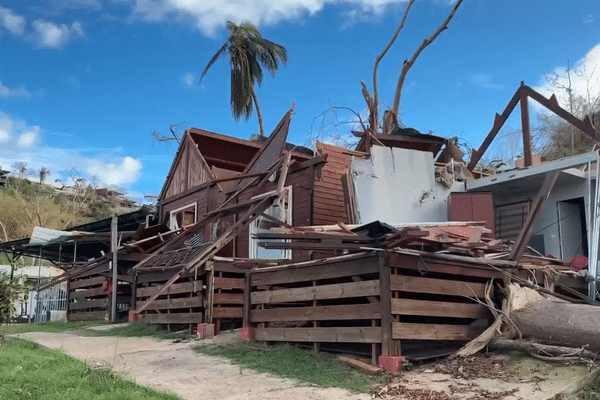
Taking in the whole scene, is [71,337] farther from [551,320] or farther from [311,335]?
[551,320]

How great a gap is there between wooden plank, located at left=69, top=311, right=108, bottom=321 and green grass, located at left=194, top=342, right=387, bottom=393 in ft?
23.8

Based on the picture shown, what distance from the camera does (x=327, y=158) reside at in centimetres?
1279

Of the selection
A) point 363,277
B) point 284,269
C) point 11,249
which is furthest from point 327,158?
point 11,249

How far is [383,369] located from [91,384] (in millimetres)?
3404

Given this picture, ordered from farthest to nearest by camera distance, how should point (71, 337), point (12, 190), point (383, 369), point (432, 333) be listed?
1. point (12, 190)
2. point (71, 337)
3. point (432, 333)
4. point (383, 369)

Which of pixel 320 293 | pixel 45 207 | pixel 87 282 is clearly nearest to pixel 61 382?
pixel 320 293

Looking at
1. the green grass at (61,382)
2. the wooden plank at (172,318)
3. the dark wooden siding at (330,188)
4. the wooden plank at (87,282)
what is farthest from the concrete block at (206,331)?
the wooden plank at (87,282)

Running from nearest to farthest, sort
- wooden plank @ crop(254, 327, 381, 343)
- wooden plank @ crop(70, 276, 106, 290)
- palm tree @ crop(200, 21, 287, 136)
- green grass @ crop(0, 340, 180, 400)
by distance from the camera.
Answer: green grass @ crop(0, 340, 180, 400) → wooden plank @ crop(254, 327, 381, 343) → wooden plank @ crop(70, 276, 106, 290) → palm tree @ crop(200, 21, 287, 136)

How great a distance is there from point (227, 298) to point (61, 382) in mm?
5133

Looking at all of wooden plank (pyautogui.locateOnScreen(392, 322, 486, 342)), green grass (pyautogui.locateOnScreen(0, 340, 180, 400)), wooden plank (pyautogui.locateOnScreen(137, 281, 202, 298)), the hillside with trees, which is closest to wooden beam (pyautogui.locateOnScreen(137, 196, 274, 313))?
wooden plank (pyautogui.locateOnScreen(137, 281, 202, 298))

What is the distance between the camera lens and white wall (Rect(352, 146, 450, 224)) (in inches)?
480

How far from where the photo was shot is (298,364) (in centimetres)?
755

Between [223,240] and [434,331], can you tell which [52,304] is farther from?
[434,331]

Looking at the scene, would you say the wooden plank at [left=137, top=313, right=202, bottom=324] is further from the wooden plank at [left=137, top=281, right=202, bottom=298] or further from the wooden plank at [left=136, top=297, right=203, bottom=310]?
the wooden plank at [left=137, top=281, right=202, bottom=298]
